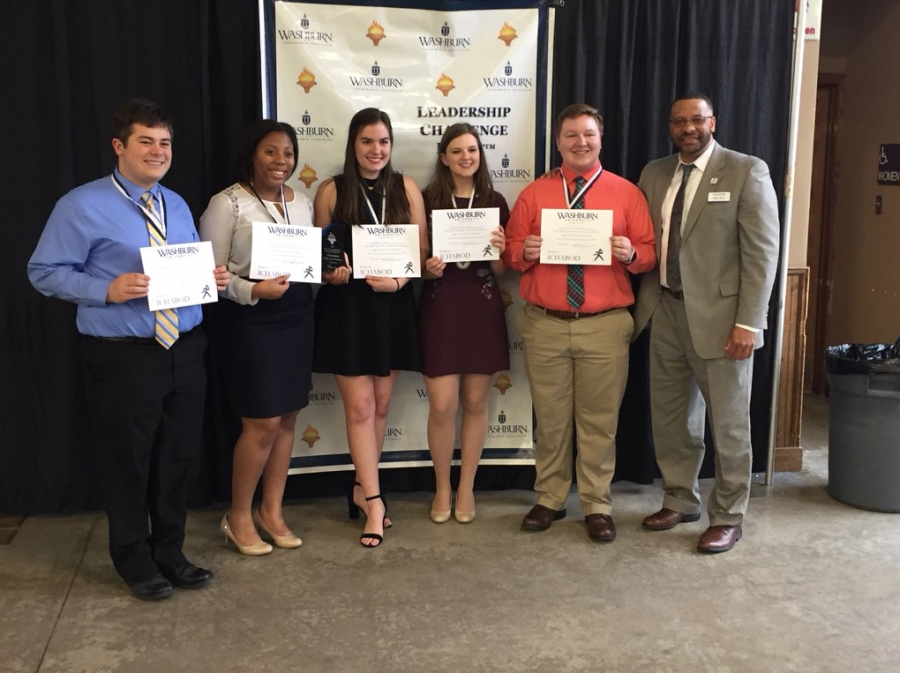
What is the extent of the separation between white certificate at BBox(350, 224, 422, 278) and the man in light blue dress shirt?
1.84 ft

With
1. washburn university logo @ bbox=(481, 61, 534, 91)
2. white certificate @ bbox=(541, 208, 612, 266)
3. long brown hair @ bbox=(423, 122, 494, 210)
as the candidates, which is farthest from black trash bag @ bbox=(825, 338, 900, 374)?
washburn university logo @ bbox=(481, 61, 534, 91)

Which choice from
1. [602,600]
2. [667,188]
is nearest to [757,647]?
[602,600]

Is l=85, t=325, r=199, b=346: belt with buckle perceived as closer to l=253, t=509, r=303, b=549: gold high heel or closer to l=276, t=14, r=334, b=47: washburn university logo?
l=253, t=509, r=303, b=549: gold high heel

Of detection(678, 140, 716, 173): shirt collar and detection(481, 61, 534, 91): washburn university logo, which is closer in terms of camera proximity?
detection(678, 140, 716, 173): shirt collar

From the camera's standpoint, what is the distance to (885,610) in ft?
9.28

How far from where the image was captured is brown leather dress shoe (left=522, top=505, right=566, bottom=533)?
11.4 feet

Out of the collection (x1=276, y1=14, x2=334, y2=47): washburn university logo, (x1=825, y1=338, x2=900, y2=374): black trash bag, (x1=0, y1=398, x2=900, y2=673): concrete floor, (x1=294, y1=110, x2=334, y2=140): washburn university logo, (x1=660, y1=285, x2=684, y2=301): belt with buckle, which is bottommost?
(x1=0, y1=398, x2=900, y2=673): concrete floor

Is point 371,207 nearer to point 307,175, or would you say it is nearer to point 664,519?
point 307,175

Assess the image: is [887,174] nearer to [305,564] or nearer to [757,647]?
[757,647]

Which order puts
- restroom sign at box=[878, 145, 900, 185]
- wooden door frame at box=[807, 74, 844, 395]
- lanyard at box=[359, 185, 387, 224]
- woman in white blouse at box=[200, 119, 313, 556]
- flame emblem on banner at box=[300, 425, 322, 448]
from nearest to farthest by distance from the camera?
woman in white blouse at box=[200, 119, 313, 556], lanyard at box=[359, 185, 387, 224], flame emblem on banner at box=[300, 425, 322, 448], restroom sign at box=[878, 145, 900, 185], wooden door frame at box=[807, 74, 844, 395]

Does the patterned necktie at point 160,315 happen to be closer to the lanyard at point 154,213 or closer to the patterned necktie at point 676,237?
the lanyard at point 154,213

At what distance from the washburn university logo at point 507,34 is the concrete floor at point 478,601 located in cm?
211

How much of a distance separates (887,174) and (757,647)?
365 cm

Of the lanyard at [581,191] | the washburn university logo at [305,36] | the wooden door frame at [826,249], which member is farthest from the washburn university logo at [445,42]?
the wooden door frame at [826,249]
